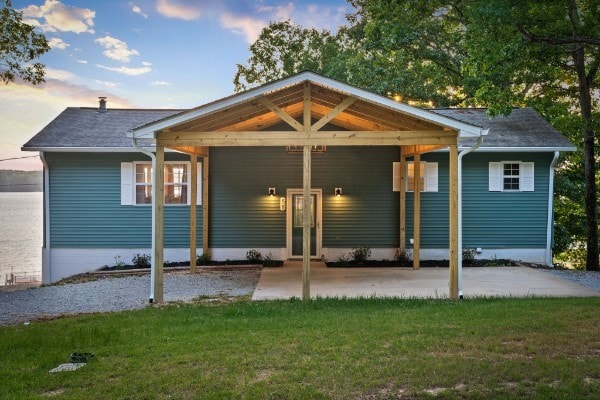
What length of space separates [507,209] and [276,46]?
17322mm

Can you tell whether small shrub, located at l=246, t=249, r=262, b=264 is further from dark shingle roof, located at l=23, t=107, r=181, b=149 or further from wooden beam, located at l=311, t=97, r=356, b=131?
wooden beam, located at l=311, t=97, r=356, b=131

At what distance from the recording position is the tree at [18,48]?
10.3m

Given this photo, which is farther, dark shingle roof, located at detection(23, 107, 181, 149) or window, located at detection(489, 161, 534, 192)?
window, located at detection(489, 161, 534, 192)

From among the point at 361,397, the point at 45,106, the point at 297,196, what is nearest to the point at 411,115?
the point at 361,397

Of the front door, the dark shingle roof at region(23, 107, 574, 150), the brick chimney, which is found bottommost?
the front door

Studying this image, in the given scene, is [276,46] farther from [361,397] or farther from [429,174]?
[361,397]

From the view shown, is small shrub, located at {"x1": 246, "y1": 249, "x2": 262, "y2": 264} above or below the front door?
below

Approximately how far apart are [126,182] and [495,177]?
971 cm

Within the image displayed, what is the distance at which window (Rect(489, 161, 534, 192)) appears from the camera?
1362cm

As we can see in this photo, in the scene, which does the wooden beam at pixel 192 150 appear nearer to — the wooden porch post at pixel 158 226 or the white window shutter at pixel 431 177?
the wooden porch post at pixel 158 226

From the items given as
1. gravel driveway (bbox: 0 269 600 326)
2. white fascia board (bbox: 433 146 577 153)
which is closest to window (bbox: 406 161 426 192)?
white fascia board (bbox: 433 146 577 153)

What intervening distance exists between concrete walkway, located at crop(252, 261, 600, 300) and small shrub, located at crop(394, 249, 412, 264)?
981 mm

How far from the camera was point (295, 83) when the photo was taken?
8.11 metres

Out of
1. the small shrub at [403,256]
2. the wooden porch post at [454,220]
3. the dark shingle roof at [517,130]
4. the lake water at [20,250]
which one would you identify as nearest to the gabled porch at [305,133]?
the wooden porch post at [454,220]
